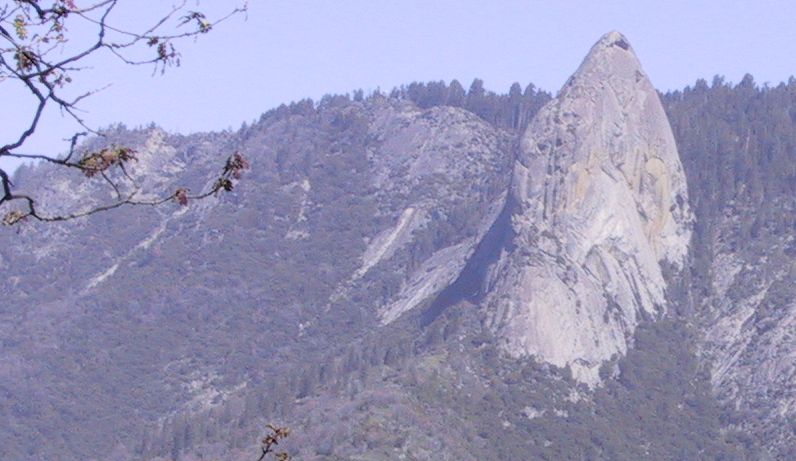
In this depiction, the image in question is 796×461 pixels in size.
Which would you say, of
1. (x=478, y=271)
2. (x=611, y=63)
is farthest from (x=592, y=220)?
(x=611, y=63)

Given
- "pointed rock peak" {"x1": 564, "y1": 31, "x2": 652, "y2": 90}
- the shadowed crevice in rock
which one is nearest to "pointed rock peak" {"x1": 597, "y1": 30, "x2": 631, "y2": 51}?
"pointed rock peak" {"x1": 564, "y1": 31, "x2": 652, "y2": 90}

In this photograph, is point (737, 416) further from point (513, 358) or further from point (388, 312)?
point (388, 312)

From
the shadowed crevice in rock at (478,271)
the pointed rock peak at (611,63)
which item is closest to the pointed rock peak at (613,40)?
the pointed rock peak at (611,63)

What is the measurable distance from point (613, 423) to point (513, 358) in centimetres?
861

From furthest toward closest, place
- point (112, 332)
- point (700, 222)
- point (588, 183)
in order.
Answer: point (112, 332) < point (700, 222) < point (588, 183)

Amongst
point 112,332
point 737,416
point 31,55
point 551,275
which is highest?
point 112,332

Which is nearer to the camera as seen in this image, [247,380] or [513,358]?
[513,358]

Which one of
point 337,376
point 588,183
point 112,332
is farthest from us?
point 112,332

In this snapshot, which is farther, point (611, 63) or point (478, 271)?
point (611, 63)

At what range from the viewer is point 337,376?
132 meters

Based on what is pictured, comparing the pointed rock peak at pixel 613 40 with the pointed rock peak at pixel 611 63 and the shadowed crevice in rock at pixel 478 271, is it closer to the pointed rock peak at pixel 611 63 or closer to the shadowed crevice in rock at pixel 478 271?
the pointed rock peak at pixel 611 63

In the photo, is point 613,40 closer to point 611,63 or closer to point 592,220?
point 611,63

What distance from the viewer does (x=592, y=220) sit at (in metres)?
149

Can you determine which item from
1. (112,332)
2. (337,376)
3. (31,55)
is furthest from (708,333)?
(31,55)
